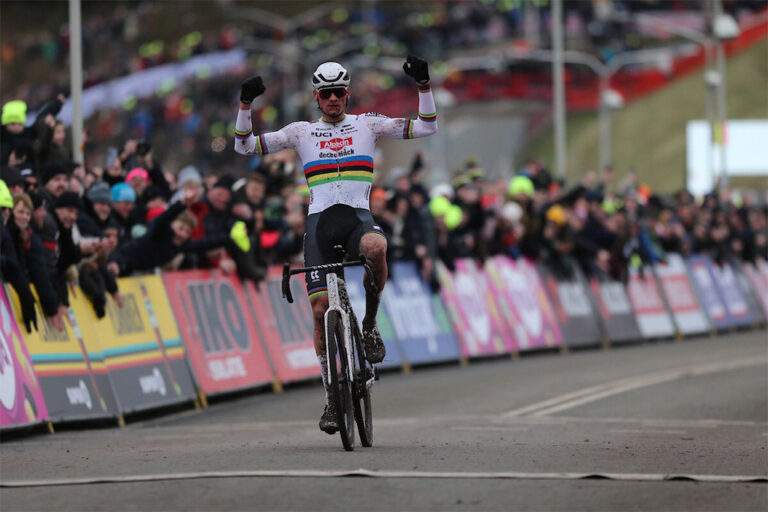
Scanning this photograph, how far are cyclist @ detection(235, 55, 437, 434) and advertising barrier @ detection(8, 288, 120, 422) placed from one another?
3639mm

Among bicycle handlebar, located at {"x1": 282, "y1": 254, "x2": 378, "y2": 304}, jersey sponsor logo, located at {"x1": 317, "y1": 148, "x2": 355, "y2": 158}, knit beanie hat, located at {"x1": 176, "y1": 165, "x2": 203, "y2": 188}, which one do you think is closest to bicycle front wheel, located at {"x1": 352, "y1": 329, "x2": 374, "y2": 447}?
bicycle handlebar, located at {"x1": 282, "y1": 254, "x2": 378, "y2": 304}

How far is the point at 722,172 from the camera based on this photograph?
1775 inches

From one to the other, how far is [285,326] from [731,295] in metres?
16.0

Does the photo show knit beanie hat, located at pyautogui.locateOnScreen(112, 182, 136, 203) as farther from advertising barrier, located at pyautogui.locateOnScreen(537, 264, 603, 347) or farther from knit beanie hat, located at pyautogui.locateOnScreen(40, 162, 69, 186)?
advertising barrier, located at pyautogui.locateOnScreen(537, 264, 603, 347)

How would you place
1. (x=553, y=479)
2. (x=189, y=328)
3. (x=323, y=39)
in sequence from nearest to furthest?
1. (x=553, y=479)
2. (x=189, y=328)
3. (x=323, y=39)

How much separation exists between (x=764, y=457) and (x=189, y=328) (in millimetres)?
7888

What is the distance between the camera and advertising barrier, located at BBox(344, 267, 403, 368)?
20.4m

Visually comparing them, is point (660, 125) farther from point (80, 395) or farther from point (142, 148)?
point (80, 395)

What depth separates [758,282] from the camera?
114ft

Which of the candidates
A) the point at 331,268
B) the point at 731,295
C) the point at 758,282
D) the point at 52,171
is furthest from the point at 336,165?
the point at 758,282

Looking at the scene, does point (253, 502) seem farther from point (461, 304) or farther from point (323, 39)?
point (323, 39)

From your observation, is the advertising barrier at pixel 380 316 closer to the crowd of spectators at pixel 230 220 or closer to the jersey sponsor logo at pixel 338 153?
the crowd of spectators at pixel 230 220

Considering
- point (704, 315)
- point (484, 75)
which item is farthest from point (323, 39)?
point (704, 315)

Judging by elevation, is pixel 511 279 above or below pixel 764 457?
above
